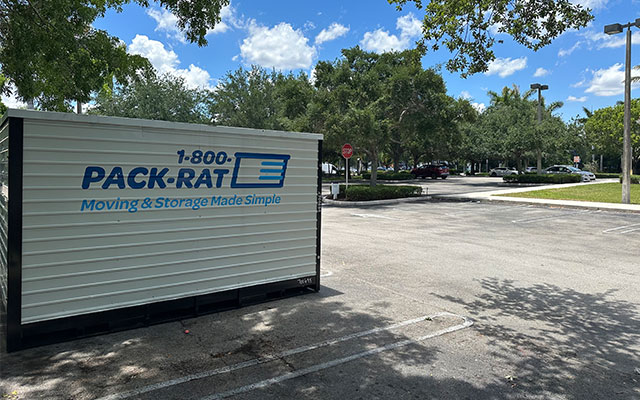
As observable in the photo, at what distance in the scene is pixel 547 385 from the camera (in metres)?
3.79

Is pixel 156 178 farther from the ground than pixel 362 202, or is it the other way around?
pixel 156 178

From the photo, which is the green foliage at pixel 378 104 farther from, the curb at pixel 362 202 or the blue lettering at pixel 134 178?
the blue lettering at pixel 134 178

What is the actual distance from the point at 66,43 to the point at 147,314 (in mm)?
4903

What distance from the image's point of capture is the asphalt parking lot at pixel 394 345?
3.72 m

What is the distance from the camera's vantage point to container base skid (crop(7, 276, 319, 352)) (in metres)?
4.45

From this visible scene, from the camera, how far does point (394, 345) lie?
463cm

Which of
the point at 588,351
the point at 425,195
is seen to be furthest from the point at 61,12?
the point at 425,195

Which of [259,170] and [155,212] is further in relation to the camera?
[259,170]

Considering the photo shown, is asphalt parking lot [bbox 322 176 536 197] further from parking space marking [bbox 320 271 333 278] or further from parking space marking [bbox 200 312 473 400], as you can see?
parking space marking [bbox 200 312 473 400]

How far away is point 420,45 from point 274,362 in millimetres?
6166

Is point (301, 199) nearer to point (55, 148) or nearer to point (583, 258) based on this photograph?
point (55, 148)

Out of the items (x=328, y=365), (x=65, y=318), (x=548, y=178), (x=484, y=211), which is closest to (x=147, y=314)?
(x=65, y=318)

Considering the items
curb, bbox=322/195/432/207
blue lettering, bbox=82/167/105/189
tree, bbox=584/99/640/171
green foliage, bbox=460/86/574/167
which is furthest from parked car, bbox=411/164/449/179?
blue lettering, bbox=82/167/105/189

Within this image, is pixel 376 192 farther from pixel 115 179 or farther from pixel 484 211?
pixel 115 179
